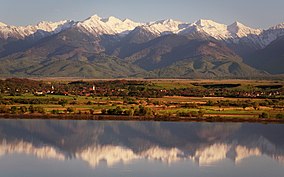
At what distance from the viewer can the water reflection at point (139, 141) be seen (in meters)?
55.1

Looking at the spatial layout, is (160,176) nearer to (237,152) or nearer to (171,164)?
(171,164)

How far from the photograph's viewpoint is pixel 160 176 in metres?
45.7

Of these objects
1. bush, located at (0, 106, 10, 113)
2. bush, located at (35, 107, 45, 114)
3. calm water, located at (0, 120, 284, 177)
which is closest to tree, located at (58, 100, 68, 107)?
bush, located at (35, 107, 45, 114)

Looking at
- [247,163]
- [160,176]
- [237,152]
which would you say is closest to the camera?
[160,176]

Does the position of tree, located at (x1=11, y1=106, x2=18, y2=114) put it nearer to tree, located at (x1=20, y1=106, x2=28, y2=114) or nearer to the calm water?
tree, located at (x1=20, y1=106, x2=28, y2=114)

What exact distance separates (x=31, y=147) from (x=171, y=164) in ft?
50.0

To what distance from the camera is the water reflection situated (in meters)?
55.1

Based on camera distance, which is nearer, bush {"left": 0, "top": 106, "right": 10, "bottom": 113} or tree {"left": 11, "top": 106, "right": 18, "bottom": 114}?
tree {"left": 11, "top": 106, "right": 18, "bottom": 114}

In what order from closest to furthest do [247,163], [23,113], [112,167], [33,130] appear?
1. [112,167]
2. [247,163]
3. [33,130]
4. [23,113]

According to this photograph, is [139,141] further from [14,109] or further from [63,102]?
[63,102]

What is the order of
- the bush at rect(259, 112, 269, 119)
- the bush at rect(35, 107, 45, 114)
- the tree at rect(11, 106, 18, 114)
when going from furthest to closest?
the bush at rect(35, 107, 45, 114), the tree at rect(11, 106, 18, 114), the bush at rect(259, 112, 269, 119)

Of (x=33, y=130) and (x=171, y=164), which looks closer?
(x=171, y=164)

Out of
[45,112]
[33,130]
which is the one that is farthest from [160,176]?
[45,112]

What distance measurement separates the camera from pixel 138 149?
59.0 metres
